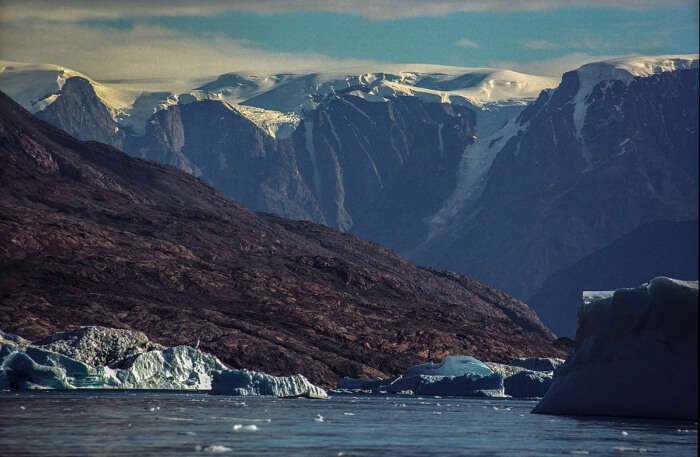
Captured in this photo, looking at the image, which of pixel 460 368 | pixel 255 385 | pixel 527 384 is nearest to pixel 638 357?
pixel 255 385

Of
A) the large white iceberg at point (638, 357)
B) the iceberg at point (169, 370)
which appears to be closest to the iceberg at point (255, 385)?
the iceberg at point (169, 370)

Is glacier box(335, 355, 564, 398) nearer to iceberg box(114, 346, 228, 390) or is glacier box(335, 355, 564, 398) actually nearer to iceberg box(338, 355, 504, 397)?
iceberg box(338, 355, 504, 397)

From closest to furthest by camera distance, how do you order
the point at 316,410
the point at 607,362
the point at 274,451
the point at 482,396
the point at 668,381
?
the point at 274,451
the point at 668,381
the point at 607,362
the point at 316,410
the point at 482,396

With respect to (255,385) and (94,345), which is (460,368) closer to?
(255,385)

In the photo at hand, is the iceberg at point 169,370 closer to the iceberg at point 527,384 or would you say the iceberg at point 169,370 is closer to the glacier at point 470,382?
the glacier at point 470,382

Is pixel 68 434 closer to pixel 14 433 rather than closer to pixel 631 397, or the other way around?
pixel 14 433

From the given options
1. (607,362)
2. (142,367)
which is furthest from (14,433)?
(142,367)
